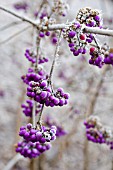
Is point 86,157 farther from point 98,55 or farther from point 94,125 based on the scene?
point 98,55

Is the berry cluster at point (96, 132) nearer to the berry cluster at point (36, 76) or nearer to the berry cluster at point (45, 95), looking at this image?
the berry cluster at point (36, 76)

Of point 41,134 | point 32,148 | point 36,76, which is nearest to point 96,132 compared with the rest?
point 32,148

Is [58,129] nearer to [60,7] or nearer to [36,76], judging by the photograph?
[60,7]

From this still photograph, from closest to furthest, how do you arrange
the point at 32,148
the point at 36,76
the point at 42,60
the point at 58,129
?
the point at 36,76 → the point at 32,148 → the point at 42,60 → the point at 58,129

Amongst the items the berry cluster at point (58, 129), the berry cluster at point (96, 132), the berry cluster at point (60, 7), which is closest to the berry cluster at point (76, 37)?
the berry cluster at point (60, 7)

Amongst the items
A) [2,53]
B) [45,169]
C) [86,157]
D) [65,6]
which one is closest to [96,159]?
[45,169]

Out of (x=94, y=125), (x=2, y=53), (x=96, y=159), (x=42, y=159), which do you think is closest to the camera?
(x=94, y=125)

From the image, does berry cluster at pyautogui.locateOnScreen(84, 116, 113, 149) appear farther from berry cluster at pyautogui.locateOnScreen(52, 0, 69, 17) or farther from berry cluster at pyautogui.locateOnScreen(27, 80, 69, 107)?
berry cluster at pyautogui.locateOnScreen(27, 80, 69, 107)
